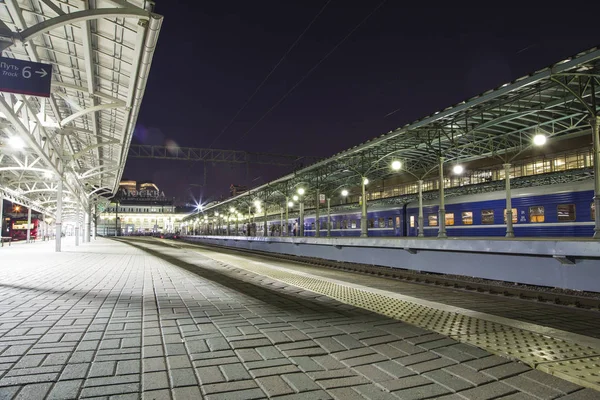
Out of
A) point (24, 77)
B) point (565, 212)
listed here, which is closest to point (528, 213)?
point (565, 212)

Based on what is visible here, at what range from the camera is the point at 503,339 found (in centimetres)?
478

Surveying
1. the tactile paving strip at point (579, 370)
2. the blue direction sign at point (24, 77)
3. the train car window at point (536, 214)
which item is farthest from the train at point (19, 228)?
the tactile paving strip at point (579, 370)

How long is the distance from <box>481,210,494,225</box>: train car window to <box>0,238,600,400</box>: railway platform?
12.6 meters

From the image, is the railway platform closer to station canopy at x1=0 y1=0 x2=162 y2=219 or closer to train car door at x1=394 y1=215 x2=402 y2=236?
station canopy at x1=0 y1=0 x2=162 y2=219

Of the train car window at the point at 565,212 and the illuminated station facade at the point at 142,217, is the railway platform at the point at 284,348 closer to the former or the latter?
the train car window at the point at 565,212

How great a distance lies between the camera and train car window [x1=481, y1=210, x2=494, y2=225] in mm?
19312

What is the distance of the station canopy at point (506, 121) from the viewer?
10.7 meters

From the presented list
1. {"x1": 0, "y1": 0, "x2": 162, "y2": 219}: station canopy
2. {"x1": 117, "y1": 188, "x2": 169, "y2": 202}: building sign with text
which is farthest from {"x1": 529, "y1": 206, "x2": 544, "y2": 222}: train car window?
{"x1": 117, "y1": 188, "x2": 169, "y2": 202}: building sign with text

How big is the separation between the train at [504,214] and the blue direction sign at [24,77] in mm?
18093

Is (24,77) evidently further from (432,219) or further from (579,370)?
(432,219)

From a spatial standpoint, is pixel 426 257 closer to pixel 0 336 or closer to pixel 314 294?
pixel 314 294

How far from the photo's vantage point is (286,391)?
10.4ft

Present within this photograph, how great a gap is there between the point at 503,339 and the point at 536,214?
15.1 metres

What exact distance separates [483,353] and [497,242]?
7050mm
